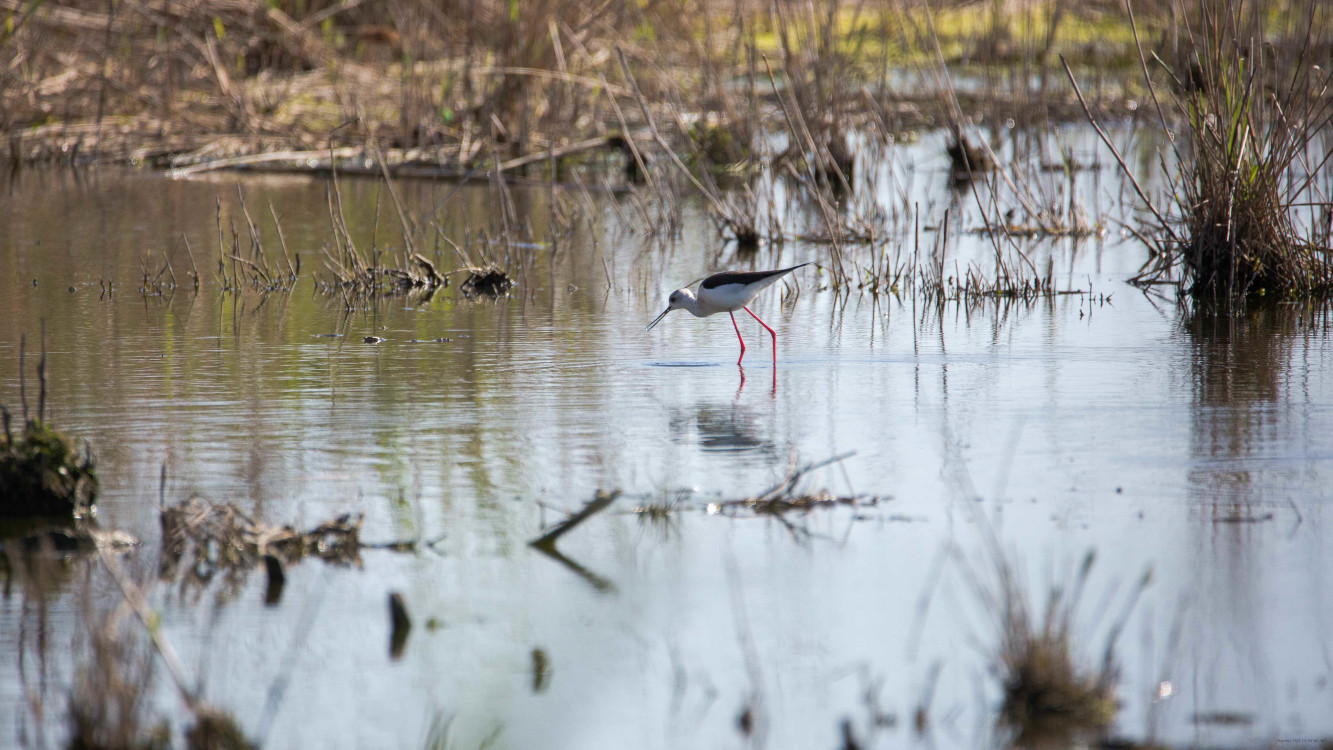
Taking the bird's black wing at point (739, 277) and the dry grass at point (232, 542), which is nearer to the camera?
the dry grass at point (232, 542)

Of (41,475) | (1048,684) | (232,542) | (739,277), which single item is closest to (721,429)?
(739,277)

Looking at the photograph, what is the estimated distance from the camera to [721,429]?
618cm

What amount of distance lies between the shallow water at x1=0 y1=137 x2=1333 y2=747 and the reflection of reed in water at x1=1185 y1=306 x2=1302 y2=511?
2 centimetres

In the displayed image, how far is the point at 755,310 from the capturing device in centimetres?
952

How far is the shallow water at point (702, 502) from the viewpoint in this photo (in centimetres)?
367

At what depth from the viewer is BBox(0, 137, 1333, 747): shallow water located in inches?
145

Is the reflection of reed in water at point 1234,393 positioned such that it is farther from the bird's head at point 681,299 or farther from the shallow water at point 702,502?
the bird's head at point 681,299

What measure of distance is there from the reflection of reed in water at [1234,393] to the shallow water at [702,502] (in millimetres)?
Result: 25

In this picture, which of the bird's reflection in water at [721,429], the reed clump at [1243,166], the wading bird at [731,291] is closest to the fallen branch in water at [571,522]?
the bird's reflection in water at [721,429]

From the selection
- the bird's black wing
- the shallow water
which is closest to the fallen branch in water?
the shallow water

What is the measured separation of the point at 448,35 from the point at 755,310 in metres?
9.51

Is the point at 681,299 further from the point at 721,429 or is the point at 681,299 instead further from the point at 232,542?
the point at 232,542

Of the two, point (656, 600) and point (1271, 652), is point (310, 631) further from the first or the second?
point (1271, 652)

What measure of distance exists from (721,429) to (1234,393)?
237 centimetres
